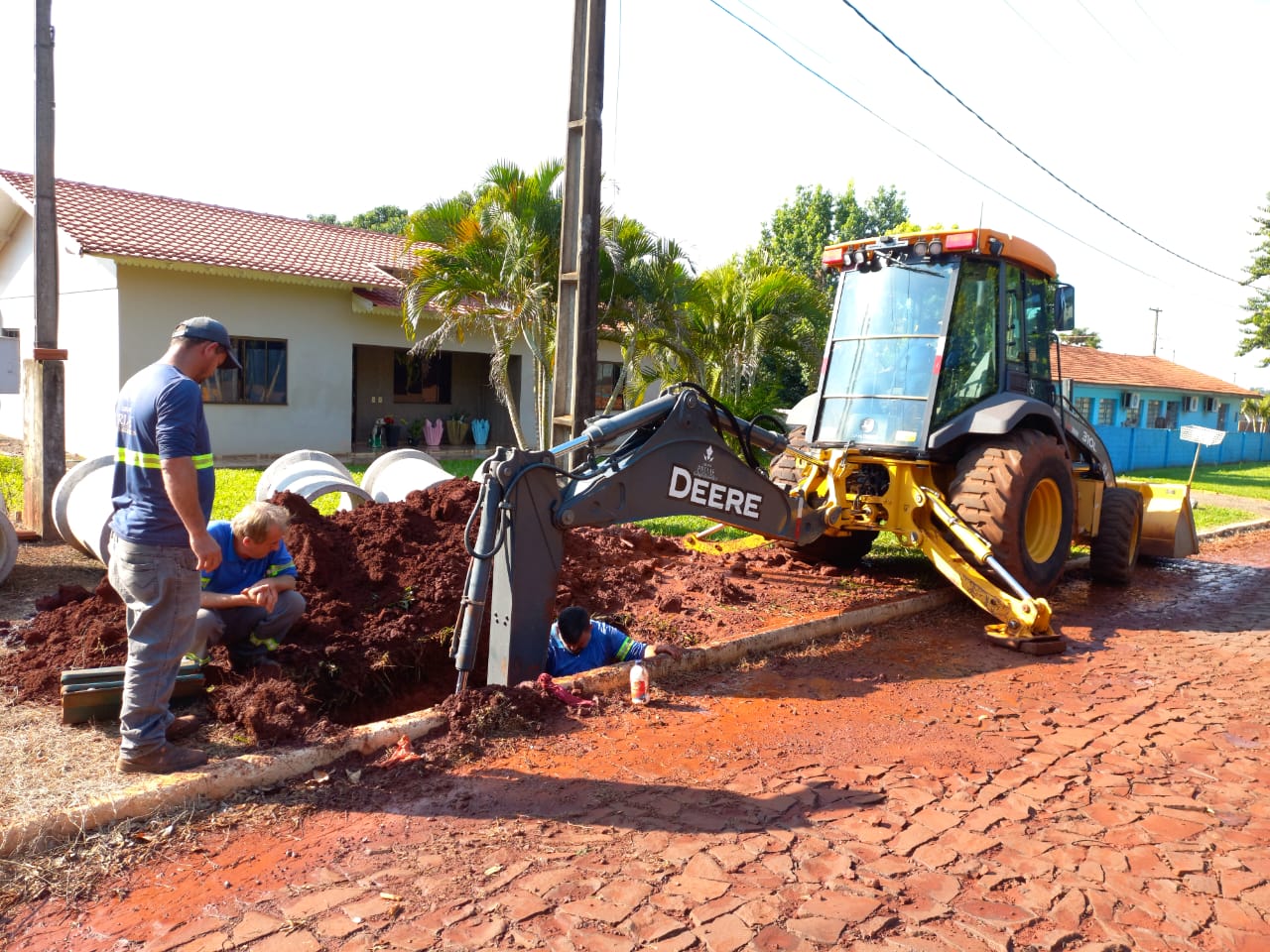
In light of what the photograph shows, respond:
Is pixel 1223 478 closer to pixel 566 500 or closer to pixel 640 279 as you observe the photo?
pixel 640 279

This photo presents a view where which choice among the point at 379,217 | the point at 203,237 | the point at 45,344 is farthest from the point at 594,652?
the point at 379,217

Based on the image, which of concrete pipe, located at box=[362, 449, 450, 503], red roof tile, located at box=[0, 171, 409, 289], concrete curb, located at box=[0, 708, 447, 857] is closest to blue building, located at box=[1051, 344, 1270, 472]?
red roof tile, located at box=[0, 171, 409, 289]

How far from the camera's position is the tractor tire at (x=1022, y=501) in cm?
727

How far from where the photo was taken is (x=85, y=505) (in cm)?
768

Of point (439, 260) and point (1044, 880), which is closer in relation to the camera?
point (1044, 880)

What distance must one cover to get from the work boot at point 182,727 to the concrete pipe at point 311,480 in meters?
3.46

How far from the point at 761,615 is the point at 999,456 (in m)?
2.24

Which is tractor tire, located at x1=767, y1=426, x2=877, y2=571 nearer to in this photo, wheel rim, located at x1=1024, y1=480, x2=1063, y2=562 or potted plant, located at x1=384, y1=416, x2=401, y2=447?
wheel rim, located at x1=1024, y1=480, x2=1063, y2=562

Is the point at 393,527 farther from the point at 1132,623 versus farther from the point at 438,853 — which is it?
the point at 1132,623

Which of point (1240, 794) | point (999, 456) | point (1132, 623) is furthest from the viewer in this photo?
point (1132, 623)

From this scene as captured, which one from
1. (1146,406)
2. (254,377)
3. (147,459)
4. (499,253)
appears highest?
(499,253)

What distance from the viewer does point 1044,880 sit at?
3658 millimetres

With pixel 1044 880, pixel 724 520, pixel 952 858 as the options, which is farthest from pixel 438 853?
pixel 724 520

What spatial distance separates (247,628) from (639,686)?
2190 mm
